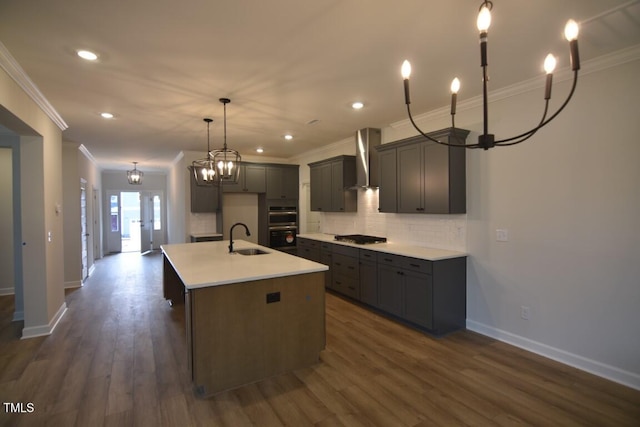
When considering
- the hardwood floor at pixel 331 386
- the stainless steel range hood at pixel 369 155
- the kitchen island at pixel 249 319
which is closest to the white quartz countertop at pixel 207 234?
the hardwood floor at pixel 331 386

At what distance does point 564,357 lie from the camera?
2947mm

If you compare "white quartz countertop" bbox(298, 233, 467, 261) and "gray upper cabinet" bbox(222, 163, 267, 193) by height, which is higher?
"gray upper cabinet" bbox(222, 163, 267, 193)

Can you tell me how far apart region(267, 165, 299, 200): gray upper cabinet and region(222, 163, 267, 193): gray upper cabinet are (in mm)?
133

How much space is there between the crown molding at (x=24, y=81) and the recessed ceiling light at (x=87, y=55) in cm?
48

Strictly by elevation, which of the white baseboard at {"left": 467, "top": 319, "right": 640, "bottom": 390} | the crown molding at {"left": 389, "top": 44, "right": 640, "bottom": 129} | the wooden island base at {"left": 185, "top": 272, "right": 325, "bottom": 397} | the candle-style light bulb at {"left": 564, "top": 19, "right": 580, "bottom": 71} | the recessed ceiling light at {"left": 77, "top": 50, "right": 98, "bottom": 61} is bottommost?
the white baseboard at {"left": 467, "top": 319, "right": 640, "bottom": 390}

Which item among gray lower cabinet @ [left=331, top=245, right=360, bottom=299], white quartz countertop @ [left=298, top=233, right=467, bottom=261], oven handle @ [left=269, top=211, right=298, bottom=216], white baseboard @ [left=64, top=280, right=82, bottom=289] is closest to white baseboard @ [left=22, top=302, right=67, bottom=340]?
white baseboard @ [left=64, top=280, right=82, bottom=289]

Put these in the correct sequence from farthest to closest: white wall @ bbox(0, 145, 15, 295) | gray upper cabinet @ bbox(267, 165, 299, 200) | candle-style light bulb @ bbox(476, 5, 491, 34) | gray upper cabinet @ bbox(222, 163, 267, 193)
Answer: gray upper cabinet @ bbox(267, 165, 299, 200), gray upper cabinet @ bbox(222, 163, 267, 193), white wall @ bbox(0, 145, 15, 295), candle-style light bulb @ bbox(476, 5, 491, 34)

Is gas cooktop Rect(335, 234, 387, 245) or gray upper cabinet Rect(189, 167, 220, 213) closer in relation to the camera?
gas cooktop Rect(335, 234, 387, 245)

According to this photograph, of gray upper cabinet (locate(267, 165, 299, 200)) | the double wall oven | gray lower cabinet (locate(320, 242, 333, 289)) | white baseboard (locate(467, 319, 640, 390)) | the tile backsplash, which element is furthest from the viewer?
gray upper cabinet (locate(267, 165, 299, 200))

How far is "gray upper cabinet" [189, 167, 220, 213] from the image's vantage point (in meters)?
6.58

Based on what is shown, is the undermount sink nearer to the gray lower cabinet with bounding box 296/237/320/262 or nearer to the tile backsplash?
the gray lower cabinet with bounding box 296/237/320/262

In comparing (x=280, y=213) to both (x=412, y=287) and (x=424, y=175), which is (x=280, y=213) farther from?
(x=412, y=287)

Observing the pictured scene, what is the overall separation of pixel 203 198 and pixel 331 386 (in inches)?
198

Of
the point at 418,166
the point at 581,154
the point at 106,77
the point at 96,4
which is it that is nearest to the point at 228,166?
the point at 106,77
